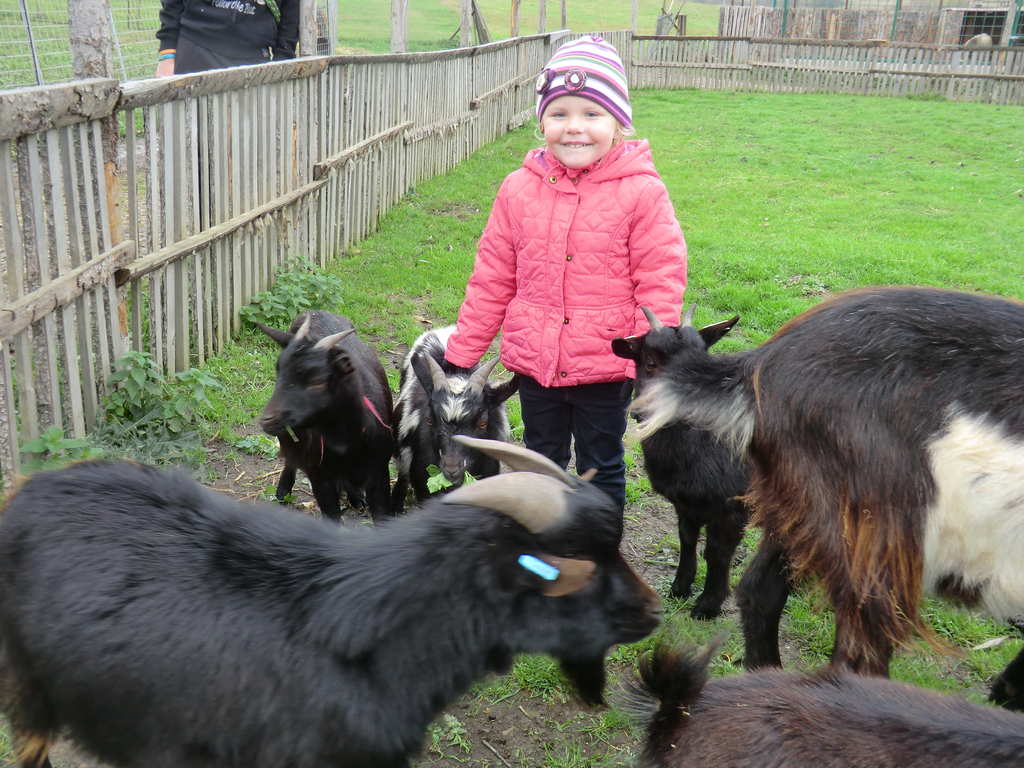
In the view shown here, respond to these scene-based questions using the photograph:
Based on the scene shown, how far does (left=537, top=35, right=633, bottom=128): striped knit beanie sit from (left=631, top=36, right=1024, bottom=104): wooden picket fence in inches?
820

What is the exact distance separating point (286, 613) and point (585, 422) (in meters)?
1.91

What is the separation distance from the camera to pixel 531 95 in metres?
18.9

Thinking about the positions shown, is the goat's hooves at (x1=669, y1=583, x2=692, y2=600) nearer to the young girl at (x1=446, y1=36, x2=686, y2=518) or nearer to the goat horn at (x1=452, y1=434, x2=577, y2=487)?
the young girl at (x1=446, y1=36, x2=686, y2=518)

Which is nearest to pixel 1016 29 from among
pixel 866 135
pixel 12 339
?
pixel 866 135

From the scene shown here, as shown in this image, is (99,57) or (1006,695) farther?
(99,57)

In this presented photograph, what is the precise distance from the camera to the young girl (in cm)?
378

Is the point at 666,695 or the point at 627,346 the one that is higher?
the point at 627,346

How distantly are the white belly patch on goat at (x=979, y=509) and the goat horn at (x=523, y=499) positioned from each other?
3.46ft

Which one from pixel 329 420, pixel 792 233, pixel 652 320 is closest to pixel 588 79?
pixel 652 320

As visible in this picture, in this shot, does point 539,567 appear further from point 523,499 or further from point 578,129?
point 578,129

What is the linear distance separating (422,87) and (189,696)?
966 cm

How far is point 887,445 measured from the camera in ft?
8.64

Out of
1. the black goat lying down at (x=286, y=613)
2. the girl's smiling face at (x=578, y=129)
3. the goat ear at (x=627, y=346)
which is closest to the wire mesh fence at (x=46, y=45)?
the girl's smiling face at (x=578, y=129)

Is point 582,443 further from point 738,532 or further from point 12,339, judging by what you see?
point 12,339
